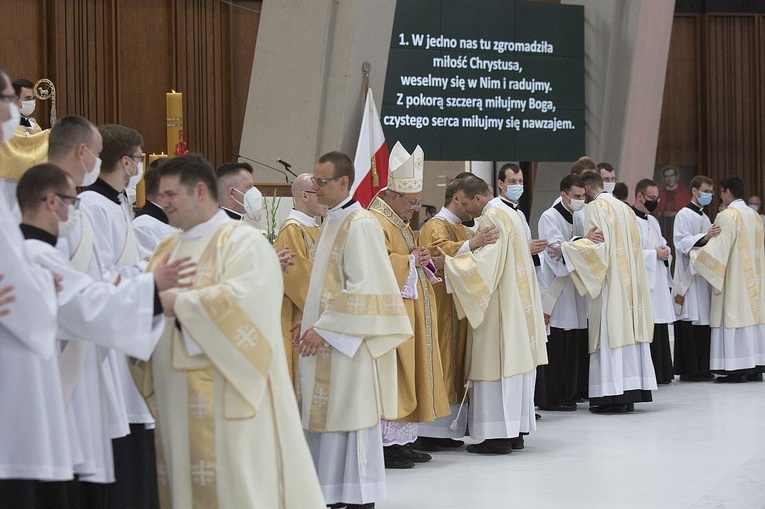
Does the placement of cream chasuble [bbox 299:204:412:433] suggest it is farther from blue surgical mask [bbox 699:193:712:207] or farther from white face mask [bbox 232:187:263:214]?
blue surgical mask [bbox 699:193:712:207]

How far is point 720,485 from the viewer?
6.58 metres

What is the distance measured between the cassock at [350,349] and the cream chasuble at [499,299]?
5.91ft

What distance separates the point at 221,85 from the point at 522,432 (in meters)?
7.79

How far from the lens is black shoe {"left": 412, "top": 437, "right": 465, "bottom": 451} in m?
8.08

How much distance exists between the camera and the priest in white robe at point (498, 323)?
25.0 feet

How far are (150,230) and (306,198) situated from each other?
1.35 metres

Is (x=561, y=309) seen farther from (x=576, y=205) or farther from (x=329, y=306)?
(x=329, y=306)

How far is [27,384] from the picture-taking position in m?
3.66

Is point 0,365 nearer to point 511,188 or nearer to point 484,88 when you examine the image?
point 511,188

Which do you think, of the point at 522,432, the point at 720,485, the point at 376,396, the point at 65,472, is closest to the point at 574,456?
the point at 522,432

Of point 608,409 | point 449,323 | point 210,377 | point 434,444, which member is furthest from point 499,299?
point 210,377

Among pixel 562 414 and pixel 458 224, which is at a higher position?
pixel 458 224

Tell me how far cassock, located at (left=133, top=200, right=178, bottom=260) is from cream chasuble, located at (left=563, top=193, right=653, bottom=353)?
4378mm

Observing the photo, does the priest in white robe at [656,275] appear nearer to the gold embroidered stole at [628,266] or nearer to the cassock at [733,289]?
the cassock at [733,289]
